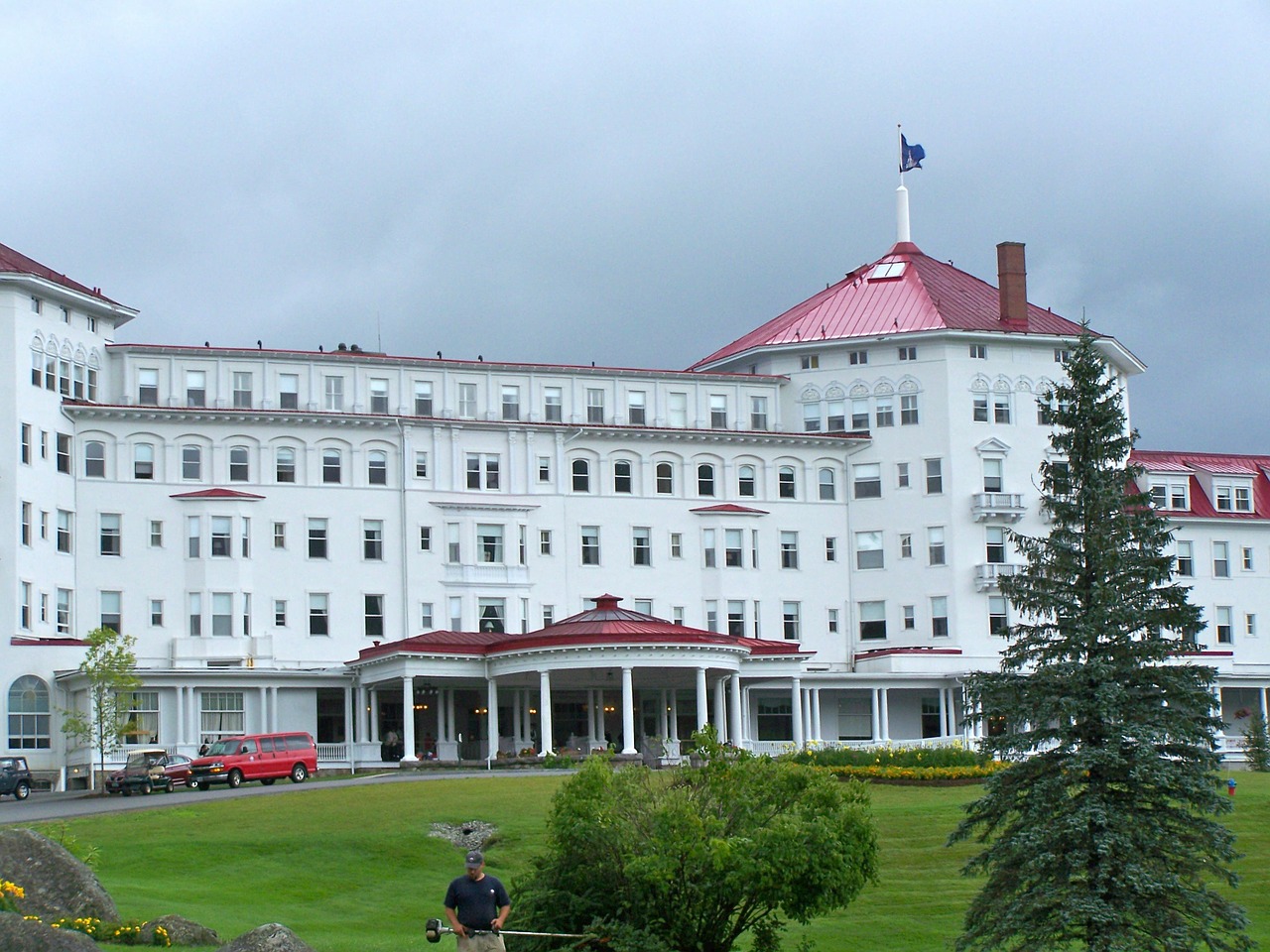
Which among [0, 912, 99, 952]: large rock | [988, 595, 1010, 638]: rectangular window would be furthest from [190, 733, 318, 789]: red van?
[0, 912, 99, 952]: large rock

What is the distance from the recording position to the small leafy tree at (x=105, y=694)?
6762 cm

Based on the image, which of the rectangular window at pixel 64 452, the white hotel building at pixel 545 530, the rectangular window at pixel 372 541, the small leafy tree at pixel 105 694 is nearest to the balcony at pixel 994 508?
the white hotel building at pixel 545 530

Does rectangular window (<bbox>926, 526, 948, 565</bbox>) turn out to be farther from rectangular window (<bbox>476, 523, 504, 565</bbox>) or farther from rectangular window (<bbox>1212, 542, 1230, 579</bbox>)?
rectangular window (<bbox>476, 523, 504, 565</bbox>)

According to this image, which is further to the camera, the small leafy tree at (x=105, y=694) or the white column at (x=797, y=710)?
the white column at (x=797, y=710)

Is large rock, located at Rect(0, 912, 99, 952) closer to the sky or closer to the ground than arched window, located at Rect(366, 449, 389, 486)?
closer to the ground

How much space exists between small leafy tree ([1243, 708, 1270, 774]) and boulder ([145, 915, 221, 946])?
4719 cm

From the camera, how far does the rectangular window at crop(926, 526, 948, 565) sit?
85188mm

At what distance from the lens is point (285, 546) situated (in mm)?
78188

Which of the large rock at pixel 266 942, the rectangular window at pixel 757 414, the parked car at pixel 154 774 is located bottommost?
the large rock at pixel 266 942

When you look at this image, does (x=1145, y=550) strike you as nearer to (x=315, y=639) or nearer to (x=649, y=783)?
(x=649, y=783)

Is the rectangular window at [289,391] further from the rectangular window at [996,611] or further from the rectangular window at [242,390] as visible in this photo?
the rectangular window at [996,611]

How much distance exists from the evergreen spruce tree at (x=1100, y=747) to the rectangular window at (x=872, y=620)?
53.8 meters

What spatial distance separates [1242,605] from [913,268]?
2261cm

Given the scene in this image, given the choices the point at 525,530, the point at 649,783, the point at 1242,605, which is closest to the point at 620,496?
the point at 525,530
